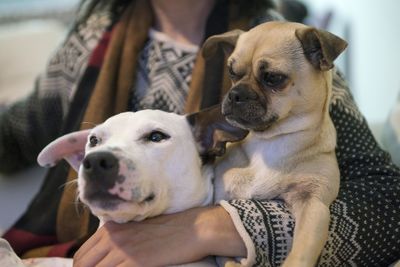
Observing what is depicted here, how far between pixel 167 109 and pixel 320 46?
0.50 m

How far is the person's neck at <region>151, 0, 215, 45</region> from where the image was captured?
5.07ft

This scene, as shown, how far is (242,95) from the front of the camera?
3.55 ft

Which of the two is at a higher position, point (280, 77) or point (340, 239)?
point (280, 77)

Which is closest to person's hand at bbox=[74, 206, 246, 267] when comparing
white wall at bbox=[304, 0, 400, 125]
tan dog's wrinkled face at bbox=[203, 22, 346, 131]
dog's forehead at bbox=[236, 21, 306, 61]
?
tan dog's wrinkled face at bbox=[203, 22, 346, 131]

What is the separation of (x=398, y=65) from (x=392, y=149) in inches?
60.3

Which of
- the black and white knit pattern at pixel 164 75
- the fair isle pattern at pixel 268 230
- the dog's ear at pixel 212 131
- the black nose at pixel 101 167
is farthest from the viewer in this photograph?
the black and white knit pattern at pixel 164 75

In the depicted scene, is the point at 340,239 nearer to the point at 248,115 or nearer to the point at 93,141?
the point at 248,115

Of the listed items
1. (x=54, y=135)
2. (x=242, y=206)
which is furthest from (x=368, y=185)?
(x=54, y=135)

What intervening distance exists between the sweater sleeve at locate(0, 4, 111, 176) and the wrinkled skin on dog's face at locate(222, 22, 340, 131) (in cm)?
63

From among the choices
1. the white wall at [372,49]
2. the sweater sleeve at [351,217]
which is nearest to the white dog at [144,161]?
the sweater sleeve at [351,217]

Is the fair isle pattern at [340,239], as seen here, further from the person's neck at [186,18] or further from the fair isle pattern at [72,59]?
the fair isle pattern at [72,59]

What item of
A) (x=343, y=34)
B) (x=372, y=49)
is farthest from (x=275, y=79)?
(x=343, y=34)

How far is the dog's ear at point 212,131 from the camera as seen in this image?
1.15 meters

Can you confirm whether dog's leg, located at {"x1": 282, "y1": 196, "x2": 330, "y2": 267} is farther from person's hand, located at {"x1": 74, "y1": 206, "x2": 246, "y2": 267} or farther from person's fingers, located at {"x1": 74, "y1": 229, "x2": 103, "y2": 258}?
person's fingers, located at {"x1": 74, "y1": 229, "x2": 103, "y2": 258}
